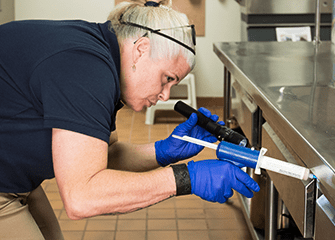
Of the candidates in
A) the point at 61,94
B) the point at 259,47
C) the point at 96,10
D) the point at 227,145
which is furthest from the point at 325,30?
the point at 61,94

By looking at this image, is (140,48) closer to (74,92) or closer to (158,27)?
(158,27)

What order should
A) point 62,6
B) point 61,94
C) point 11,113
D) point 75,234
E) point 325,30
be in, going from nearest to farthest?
1. point 61,94
2. point 11,113
3. point 75,234
4. point 325,30
5. point 62,6

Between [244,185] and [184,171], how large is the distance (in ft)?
0.59

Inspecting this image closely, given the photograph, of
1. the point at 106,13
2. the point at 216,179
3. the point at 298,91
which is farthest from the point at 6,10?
the point at 216,179

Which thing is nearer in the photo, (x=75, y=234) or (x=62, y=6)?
(x=75, y=234)

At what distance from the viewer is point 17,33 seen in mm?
979

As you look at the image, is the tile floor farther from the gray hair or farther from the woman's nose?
the gray hair

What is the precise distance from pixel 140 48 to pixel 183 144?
451 millimetres

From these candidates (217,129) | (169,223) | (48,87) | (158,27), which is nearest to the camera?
(48,87)

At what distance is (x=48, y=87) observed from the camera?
2.80 feet

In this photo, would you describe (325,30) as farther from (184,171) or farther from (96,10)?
(184,171)

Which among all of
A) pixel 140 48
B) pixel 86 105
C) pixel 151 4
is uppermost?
pixel 151 4

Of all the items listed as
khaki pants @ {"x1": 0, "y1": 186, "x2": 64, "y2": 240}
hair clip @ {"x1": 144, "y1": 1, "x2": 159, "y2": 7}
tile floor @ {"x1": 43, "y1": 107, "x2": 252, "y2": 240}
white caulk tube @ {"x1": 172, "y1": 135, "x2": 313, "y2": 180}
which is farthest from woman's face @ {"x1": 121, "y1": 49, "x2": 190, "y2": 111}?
tile floor @ {"x1": 43, "y1": 107, "x2": 252, "y2": 240}

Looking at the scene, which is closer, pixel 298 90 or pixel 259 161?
pixel 259 161
